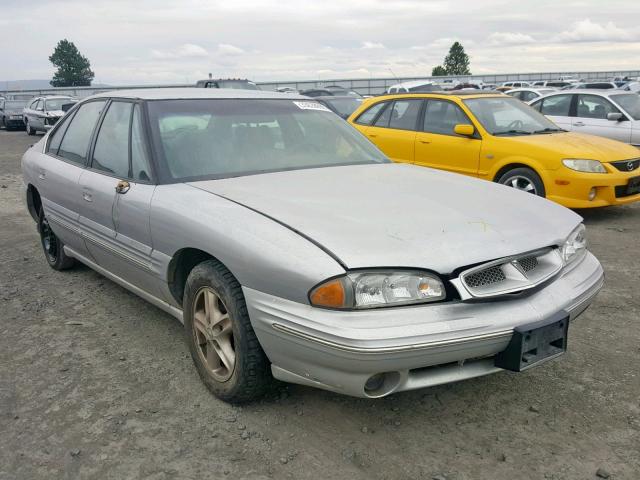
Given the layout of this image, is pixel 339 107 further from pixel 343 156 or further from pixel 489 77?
pixel 489 77

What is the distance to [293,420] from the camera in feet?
8.96

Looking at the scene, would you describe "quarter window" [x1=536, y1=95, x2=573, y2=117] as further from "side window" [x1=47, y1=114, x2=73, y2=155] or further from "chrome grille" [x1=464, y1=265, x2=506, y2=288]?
"chrome grille" [x1=464, y1=265, x2=506, y2=288]

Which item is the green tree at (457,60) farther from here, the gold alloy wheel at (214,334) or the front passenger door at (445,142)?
the gold alloy wheel at (214,334)

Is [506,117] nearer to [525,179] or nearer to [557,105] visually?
[525,179]

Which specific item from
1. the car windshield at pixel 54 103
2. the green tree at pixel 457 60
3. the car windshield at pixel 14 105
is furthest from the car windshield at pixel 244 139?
the green tree at pixel 457 60

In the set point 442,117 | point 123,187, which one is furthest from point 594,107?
point 123,187

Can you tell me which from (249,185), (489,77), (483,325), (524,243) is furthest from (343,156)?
(489,77)

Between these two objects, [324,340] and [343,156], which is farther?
[343,156]

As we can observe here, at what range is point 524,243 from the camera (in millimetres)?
2596

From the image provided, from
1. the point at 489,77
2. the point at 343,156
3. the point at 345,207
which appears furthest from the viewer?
the point at 489,77

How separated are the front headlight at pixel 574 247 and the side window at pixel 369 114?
5.50 m

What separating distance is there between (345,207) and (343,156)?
1.11 metres

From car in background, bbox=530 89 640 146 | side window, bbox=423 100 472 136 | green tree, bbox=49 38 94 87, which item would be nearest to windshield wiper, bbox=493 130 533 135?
side window, bbox=423 100 472 136

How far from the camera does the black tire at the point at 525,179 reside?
21.8 ft
